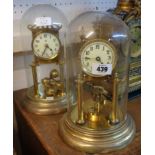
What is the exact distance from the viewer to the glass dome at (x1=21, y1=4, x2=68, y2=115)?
82 centimetres

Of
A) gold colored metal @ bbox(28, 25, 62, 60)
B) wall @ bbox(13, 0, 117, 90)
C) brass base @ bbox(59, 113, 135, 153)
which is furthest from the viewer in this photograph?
wall @ bbox(13, 0, 117, 90)

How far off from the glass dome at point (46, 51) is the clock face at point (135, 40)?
276 millimetres

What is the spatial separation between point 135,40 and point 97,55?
326mm

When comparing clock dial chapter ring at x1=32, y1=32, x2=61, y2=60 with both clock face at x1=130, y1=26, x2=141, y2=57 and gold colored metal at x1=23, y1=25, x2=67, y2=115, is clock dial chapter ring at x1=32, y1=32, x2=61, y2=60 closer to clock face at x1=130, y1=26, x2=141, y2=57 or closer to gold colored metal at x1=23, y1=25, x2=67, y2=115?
gold colored metal at x1=23, y1=25, x2=67, y2=115

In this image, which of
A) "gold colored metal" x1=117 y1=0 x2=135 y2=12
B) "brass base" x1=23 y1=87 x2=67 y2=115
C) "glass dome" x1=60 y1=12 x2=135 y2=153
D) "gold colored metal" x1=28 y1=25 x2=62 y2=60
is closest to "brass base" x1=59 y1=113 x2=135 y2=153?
"glass dome" x1=60 y1=12 x2=135 y2=153

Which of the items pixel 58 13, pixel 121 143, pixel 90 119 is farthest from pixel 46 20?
pixel 121 143

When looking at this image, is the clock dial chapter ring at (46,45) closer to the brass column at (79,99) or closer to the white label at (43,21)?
the white label at (43,21)

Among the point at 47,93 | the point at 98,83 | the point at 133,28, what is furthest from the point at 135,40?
the point at 47,93

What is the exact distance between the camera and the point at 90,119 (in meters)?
0.68

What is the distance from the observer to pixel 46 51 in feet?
2.73

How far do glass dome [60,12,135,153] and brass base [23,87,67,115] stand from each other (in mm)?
55

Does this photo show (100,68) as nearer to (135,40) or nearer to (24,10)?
(135,40)

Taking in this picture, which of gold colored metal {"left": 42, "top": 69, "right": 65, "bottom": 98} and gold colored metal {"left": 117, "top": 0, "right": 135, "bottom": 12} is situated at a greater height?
gold colored metal {"left": 117, "top": 0, "right": 135, "bottom": 12}
